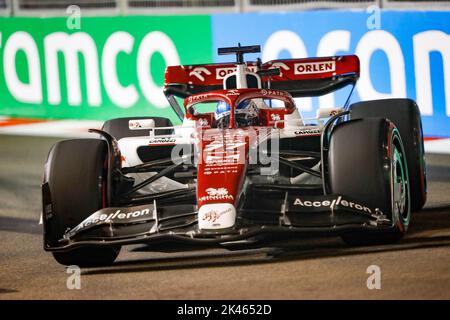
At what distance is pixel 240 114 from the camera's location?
30.7ft

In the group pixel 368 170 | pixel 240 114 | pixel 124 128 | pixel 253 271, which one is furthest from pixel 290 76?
pixel 253 271

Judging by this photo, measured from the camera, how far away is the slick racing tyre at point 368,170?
817 centimetres

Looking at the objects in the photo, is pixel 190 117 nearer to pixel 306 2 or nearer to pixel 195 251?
pixel 195 251

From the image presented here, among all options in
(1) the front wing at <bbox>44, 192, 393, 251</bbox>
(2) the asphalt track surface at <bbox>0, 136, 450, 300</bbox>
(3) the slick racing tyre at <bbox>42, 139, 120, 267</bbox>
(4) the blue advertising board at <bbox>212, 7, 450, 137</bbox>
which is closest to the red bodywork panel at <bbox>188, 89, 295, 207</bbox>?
(1) the front wing at <bbox>44, 192, 393, 251</bbox>

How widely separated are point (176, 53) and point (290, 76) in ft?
20.5

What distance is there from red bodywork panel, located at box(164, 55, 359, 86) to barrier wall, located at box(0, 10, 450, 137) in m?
3.49

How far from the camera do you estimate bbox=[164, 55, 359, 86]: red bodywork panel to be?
10.4 metres

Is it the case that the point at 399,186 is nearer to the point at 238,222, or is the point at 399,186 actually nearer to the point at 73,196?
the point at 238,222

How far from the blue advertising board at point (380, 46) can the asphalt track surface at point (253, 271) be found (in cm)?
405

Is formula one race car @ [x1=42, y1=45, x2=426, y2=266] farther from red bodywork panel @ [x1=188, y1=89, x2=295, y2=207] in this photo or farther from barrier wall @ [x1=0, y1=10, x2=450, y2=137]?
barrier wall @ [x1=0, y1=10, x2=450, y2=137]

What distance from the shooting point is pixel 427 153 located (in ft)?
43.3

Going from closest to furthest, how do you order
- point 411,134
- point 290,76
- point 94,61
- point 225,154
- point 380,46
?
point 225,154 → point 411,134 → point 290,76 → point 380,46 → point 94,61

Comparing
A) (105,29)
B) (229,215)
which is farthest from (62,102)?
(229,215)

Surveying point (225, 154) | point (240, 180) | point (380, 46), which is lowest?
point (240, 180)
